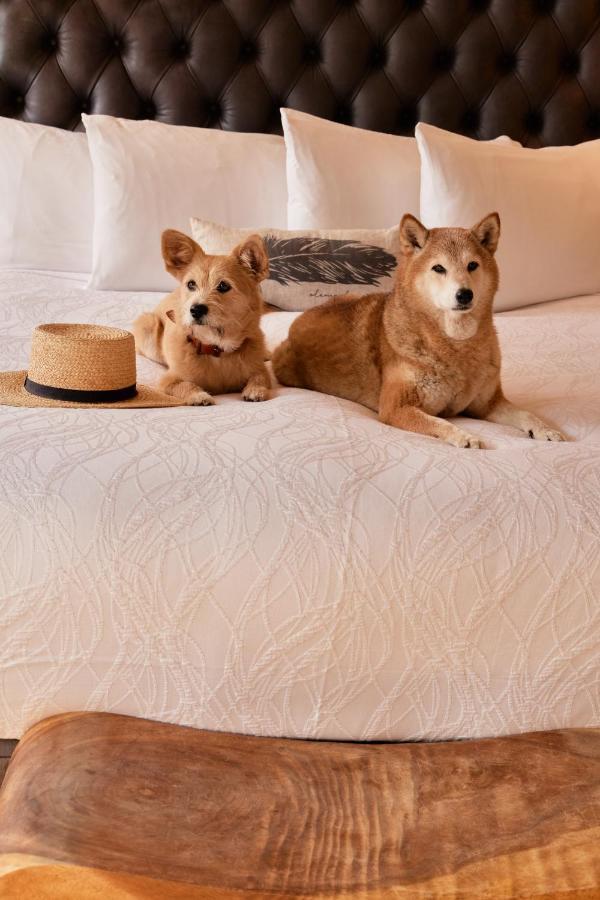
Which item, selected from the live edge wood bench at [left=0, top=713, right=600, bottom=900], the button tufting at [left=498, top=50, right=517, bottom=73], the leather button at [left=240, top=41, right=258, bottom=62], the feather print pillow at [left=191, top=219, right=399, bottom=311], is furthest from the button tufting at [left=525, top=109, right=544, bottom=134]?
the live edge wood bench at [left=0, top=713, right=600, bottom=900]

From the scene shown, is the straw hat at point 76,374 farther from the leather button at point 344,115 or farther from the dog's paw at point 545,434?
the leather button at point 344,115

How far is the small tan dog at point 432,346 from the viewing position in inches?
60.3

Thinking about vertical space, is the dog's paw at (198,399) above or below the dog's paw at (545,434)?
above

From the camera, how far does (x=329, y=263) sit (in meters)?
2.28

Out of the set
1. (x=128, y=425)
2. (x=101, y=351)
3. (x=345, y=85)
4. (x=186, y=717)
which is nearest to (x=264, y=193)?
(x=345, y=85)

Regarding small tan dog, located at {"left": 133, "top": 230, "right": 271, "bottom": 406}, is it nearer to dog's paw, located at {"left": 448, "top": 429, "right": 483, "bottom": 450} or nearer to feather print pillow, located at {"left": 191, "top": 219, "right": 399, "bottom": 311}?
dog's paw, located at {"left": 448, "top": 429, "right": 483, "bottom": 450}

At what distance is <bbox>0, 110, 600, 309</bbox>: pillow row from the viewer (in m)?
2.42

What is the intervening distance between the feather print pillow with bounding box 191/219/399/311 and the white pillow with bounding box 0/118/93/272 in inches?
17.0

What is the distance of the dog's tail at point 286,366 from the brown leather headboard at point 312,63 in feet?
4.38

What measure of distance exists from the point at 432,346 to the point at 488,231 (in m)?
0.21

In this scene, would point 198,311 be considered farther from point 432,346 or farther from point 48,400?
point 432,346

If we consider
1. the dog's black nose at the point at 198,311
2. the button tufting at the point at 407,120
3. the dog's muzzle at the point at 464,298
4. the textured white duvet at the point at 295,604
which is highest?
the button tufting at the point at 407,120

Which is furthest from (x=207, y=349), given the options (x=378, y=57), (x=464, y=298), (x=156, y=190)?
(x=378, y=57)

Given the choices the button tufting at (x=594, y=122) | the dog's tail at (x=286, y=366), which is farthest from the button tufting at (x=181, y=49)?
the dog's tail at (x=286, y=366)
